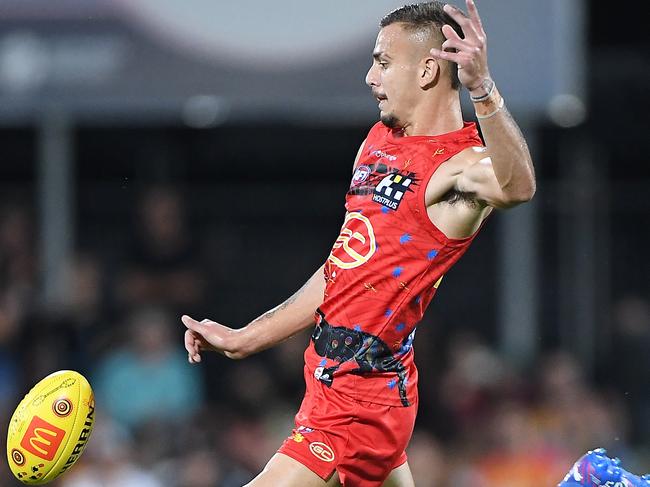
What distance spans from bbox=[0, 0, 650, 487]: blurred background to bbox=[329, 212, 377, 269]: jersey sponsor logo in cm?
378

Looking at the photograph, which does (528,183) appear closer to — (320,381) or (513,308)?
(320,381)

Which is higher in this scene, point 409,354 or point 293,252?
point 409,354

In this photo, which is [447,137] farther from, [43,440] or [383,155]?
[43,440]

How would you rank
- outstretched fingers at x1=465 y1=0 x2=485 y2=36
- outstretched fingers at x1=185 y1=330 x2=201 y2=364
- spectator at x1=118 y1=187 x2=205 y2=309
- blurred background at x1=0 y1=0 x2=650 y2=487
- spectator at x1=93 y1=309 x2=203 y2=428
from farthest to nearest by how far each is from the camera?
spectator at x1=118 y1=187 x2=205 y2=309
spectator at x1=93 y1=309 x2=203 y2=428
blurred background at x1=0 y1=0 x2=650 y2=487
outstretched fingers at x1=185 y1=330 x2=201 y2=364
outstretched fingers at x1=465 y1=0 x2=485 y2=36

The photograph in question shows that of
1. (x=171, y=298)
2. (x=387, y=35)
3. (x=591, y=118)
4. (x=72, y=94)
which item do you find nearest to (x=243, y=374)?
(x=171, y=298)

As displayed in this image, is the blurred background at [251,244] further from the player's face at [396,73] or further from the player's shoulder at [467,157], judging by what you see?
the player's shoulder at [467,157]

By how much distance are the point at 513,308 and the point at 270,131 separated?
2882 millimetres

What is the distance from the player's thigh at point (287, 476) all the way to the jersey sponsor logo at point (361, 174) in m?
1.02

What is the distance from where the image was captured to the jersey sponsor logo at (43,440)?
512 centimetres

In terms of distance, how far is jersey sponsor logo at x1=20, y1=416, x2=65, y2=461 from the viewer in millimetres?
5117

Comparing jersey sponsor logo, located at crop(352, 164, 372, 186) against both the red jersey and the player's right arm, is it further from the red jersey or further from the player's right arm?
the player's right arm

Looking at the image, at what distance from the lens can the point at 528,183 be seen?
4.32 m

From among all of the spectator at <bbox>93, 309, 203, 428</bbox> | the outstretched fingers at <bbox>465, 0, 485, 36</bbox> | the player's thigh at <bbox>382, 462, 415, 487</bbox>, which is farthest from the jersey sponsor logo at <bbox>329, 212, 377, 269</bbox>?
the spectator at <bbox>93, 309, 203, 428</bbox>

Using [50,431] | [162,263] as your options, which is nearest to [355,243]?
[50,431]
